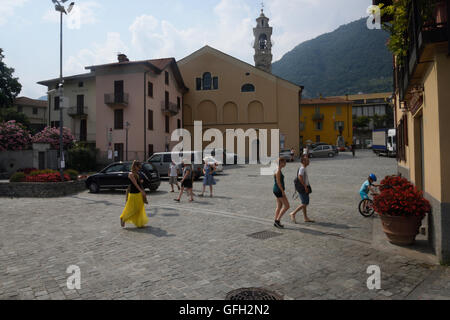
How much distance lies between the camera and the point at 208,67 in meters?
42.1

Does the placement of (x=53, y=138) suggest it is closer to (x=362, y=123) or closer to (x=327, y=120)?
(x=327, y=120)

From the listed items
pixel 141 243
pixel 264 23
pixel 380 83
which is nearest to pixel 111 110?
pixel 141 243

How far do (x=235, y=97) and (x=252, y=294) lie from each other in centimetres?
3841

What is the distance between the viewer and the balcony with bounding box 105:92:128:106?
31.2 meters

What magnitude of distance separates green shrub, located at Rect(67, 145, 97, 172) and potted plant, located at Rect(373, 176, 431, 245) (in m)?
27.4

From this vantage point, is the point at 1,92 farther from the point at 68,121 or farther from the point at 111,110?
the point at 111,110

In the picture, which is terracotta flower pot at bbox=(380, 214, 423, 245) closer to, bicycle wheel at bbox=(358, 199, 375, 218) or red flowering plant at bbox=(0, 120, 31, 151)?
bicycle wheel at bbox=(358, 199, 375, 218)

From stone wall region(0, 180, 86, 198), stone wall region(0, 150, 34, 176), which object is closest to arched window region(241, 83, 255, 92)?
stone wall region(0, 150, 34, 176)

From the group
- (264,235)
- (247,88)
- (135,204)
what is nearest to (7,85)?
(247,88)

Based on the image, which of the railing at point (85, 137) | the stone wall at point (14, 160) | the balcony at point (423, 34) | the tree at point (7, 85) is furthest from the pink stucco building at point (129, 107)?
the balcony at point (423, 34)

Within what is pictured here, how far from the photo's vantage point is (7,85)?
120 ft

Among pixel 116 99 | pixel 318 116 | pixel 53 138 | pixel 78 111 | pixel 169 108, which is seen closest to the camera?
pixel 53 138

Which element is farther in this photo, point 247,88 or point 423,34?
point 247,88
